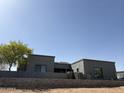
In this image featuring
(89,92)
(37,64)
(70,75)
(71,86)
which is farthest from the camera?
(37,64)

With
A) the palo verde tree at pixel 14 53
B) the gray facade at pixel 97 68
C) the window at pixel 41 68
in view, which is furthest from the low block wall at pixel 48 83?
the palo verde tree at pixel 14 53

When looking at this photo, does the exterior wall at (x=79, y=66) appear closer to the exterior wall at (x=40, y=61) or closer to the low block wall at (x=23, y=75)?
the exterior wall at (x=40, y=61)

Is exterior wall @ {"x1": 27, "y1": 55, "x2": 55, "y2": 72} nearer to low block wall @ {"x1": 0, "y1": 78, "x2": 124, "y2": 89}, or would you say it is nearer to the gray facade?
the gray facade

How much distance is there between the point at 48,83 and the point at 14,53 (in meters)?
9.39

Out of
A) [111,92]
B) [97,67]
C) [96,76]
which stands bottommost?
[111,92]

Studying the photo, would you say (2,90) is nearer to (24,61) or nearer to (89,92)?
(89,92)

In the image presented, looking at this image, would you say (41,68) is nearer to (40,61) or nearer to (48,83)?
(40,61)

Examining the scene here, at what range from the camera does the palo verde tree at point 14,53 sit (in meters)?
21.9

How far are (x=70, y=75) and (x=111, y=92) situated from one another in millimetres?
7253

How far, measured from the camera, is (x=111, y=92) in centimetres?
1471

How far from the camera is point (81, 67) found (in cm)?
2455

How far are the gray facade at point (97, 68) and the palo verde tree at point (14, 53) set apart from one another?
32.5ft

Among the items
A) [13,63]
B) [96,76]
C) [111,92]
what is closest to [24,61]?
[13,63]

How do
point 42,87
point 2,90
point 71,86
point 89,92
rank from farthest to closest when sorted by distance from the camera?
point 71,86 → point 42,87 → point 89,92 → point 2,90
